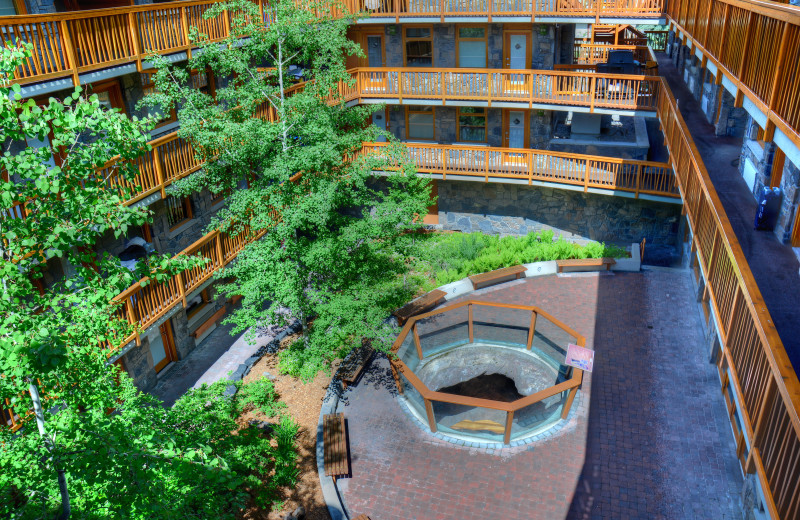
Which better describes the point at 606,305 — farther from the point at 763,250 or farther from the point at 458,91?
the point at 458,91

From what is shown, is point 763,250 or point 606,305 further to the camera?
point 606,305

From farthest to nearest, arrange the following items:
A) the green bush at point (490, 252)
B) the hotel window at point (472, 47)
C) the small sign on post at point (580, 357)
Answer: the hotel window at point (472, 47)
the green bush at point (490, 252)
the small sign on post at point (580, 357)

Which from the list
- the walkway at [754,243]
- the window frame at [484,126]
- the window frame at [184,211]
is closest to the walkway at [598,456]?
the walkway at [754,243]

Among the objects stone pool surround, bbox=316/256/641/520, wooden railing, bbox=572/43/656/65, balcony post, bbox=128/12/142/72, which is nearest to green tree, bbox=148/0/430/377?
balcony post, bbox=128/12/142/72

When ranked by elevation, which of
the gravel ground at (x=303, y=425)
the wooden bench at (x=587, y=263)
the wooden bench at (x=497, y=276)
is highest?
the wooden bench at (x=587, y=263)

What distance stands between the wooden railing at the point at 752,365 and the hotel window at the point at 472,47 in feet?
47.0

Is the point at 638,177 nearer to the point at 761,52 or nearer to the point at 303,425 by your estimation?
the point at 761,52

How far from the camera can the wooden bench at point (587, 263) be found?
22531 mm

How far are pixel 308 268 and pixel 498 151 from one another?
11487mm

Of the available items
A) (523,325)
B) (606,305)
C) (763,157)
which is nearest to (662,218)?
(606,305)

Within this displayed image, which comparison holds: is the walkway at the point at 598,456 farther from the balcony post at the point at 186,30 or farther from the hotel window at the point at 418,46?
the hotel window at the point at 418,46

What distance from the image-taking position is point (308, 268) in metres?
16.9

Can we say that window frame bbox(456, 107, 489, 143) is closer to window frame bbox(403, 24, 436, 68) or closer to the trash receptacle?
window frame bbox(403, 24, 436, 68)

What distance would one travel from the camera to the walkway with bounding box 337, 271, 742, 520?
1318 centimetres
